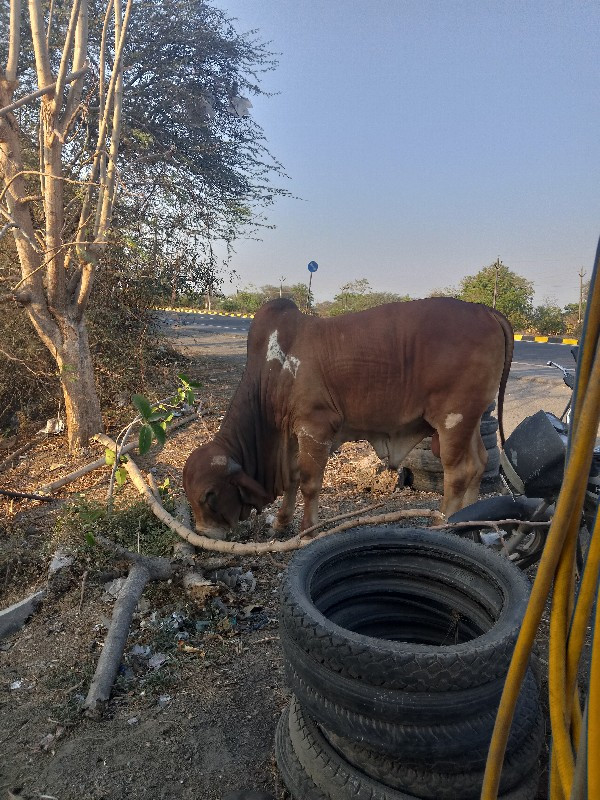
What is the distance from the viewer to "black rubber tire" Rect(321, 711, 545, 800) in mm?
1642

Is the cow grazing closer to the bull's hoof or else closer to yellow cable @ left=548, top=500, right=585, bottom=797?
the bull's hoof

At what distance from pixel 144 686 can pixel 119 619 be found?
406 millimetres

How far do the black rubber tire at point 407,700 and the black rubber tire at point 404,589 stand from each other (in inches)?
1.0

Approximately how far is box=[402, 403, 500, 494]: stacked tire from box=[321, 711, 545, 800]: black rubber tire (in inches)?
132

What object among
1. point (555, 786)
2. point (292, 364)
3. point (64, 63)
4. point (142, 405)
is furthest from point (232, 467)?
point (64, 63)

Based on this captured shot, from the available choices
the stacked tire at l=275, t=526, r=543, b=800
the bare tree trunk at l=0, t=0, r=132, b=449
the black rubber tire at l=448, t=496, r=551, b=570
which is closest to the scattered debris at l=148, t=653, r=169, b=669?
the stacked tire at l=275, t=526, r=543, b=800

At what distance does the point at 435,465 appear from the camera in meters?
5.18

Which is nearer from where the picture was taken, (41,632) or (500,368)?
(41,632)

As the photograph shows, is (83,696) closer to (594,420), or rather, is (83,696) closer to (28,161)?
(594,420)

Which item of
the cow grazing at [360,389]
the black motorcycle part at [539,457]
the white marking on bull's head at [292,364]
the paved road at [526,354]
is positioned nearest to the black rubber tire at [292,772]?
the black motorcycle part at [539,457]

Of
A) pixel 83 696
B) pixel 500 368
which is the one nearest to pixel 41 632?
pixel 83 696

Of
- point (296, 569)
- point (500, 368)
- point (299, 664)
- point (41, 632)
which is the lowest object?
point (41, 632)

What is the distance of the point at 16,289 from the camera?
18.2 feet

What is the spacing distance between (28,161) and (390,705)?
29.7 ft
